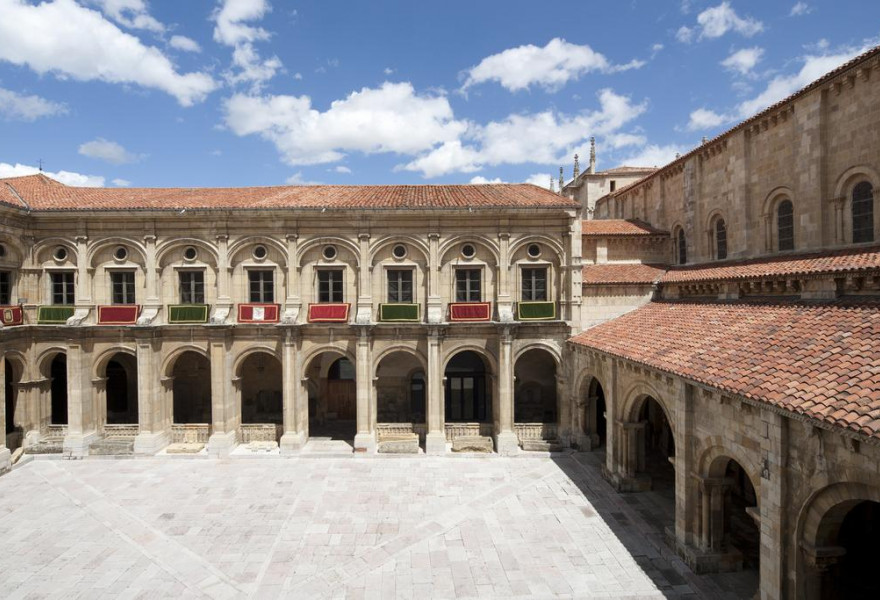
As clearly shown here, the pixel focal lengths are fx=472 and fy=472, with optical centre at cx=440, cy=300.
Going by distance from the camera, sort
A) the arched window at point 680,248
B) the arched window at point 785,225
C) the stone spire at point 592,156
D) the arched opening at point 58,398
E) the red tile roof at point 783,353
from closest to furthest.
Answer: the red tile roof at point 783,353
the arched window at point 785,225
the arched window at point 680,248
the arched opening at point 58,398
the stone spire at point 592,156

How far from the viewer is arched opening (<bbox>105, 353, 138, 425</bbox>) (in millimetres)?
26812

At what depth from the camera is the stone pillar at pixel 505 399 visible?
73.4 ft

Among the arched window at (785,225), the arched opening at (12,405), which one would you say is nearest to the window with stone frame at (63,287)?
the arched opening at (12,405)

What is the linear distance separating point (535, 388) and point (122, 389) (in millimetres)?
23866

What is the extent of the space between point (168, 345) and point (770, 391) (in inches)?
950

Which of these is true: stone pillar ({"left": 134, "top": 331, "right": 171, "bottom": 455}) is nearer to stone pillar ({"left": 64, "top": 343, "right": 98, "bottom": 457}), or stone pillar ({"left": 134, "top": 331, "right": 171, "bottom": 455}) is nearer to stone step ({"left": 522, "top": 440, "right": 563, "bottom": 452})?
stone pillar ({"left": 64, "top": 343, "right": 98, "bottom": 457})

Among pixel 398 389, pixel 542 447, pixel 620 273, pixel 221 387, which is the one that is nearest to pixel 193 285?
pixel 221 387

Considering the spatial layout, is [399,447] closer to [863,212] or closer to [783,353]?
[783,353]

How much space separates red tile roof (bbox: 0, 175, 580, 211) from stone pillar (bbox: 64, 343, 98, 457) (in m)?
7.07

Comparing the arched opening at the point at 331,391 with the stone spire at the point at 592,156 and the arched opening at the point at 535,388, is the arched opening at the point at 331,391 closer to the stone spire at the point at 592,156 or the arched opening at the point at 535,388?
the arched opening at the point at 535,388

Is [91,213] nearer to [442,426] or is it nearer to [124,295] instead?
[124,295]

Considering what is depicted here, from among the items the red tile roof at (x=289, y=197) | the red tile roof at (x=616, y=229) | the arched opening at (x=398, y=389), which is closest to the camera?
the red tile roof at (x=289, y=197)

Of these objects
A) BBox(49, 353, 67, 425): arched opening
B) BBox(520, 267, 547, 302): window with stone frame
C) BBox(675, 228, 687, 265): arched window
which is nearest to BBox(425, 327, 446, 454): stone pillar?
BBox(520, 267, 547, 302): window with stone frame

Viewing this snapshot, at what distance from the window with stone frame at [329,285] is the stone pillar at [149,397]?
8.25 metres
